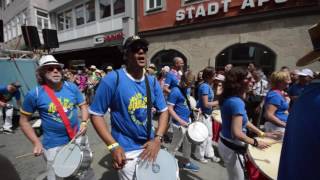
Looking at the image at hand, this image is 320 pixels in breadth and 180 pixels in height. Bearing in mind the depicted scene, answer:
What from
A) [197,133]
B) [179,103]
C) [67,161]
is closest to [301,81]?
[179,103]

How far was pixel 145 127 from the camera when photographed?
2121mm

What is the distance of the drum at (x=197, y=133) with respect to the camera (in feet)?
11.8

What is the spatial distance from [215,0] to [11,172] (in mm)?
10520

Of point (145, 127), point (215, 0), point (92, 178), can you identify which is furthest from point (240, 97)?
point (215, 0)

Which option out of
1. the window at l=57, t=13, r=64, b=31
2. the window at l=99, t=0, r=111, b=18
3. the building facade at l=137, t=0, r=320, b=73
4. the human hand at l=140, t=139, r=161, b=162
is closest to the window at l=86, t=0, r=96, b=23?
the window at l=99, t=0, r=111, b=18

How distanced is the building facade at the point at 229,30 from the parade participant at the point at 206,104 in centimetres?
566

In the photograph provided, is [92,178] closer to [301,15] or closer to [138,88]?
[138,88]

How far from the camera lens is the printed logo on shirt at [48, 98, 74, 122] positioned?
2656mm

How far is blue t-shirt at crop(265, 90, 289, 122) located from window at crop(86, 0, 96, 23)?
16390 millimetres

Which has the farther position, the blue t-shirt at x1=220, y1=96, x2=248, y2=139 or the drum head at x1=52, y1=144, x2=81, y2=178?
the blue t-shirt at x1=220, y1=96, x2=248, y2=139

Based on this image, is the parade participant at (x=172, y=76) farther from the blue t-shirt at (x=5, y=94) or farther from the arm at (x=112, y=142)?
the blue t-shirt at (x=5, y=94)

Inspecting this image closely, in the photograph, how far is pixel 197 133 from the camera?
11.9 feet

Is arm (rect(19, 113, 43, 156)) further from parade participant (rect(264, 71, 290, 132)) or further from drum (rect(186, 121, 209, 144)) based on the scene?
parade participant (rect(264, 71, 290, 132))

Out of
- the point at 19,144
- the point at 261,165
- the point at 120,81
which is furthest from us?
the point at 19,144
